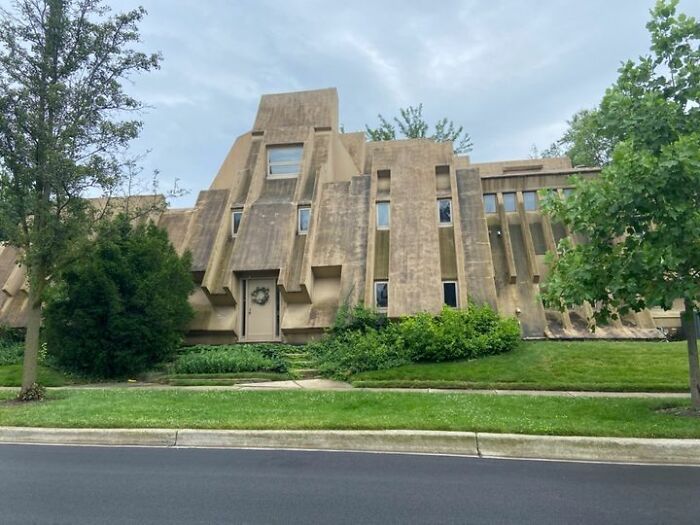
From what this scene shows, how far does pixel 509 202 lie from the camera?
20.8 m

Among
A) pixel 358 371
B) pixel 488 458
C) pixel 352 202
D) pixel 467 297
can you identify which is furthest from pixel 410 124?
pixel 488 458

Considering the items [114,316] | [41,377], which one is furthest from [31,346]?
[41,377]

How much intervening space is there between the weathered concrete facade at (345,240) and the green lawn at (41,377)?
4.18m

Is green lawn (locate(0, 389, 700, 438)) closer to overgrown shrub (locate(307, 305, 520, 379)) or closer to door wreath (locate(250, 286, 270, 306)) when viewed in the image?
overgrown shrub (locate(307, 305, 520, 379))

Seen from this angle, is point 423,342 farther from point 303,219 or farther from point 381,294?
point 303,219

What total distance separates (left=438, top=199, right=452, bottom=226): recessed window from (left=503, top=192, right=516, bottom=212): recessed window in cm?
261

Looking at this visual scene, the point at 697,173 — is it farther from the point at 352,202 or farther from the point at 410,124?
the point at 410,124

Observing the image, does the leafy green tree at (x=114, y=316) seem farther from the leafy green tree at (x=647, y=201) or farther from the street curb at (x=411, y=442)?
the leafy green tree at (x=647, y=201)

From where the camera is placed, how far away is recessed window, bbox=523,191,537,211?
20484 millimetres

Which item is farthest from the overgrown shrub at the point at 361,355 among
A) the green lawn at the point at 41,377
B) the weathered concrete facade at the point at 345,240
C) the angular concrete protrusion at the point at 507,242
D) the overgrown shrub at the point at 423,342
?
the green lawn at the point at 41,377

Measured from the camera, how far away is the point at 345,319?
653 inches

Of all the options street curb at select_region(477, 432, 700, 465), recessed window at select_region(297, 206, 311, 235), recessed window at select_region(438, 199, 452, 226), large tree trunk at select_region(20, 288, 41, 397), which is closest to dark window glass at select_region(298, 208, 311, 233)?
recessed window at select_region(297, 206, 311, 235)

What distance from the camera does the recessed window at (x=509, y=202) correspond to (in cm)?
2067

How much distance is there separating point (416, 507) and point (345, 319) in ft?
36.9
